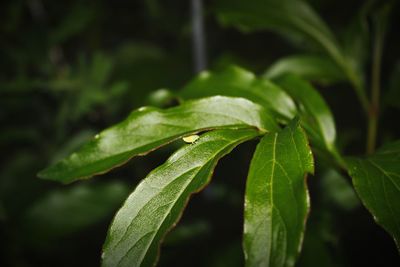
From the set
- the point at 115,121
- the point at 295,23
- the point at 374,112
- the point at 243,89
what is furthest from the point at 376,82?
the point at 115,121

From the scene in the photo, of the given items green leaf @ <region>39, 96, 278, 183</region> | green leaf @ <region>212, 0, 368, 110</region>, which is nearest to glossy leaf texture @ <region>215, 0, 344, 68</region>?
green leaf @ <region>212, 0, 368, 110</region>

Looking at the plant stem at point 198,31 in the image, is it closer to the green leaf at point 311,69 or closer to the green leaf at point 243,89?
the green leaf at point 311,69

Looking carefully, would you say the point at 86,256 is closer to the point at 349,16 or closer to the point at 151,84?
the point at 151,84

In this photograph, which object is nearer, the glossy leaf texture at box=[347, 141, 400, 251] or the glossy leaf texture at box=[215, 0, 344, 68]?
the glossy leaf texture at box=[347, 141, 400, 251]

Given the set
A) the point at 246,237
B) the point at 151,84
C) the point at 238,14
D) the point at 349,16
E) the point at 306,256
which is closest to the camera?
the point at 246,237

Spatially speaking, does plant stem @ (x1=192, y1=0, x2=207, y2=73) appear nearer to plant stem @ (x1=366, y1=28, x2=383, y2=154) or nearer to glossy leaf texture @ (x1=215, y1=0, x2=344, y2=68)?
glossy leaf texture @ (x1=215, y1=0, x2=344, y2=68)

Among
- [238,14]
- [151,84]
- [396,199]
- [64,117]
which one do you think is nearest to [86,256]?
[64,117]
